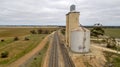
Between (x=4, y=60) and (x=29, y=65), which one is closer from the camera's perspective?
(x=29, y=65)

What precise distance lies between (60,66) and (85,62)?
237 inches

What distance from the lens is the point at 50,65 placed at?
30547 mm

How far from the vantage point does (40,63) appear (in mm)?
32125

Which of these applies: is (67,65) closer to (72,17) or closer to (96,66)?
(96,66)

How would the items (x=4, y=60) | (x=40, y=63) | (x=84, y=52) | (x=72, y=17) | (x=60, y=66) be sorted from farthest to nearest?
(x=72, y=17) < (x=84, y=52) < (x=4, y=60) < (x=40, y=63) < (x=60, y=66)

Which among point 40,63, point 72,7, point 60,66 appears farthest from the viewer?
point 72,7

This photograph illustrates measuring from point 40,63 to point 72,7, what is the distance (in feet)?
86.4

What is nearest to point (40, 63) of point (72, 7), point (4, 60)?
point (4, 60)

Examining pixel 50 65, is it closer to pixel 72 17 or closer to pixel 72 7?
pixel 72 17

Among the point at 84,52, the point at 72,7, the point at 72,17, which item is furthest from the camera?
the point at 72,7

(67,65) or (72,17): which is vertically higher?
(72,17)

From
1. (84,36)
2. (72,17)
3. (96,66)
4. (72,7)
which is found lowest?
(96,66)

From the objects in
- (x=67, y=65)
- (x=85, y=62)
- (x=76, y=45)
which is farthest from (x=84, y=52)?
(x=67, y=65)

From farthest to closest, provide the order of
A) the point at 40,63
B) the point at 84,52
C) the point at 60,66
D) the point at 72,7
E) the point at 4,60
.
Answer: the point at 72,7 < the point at 84,52 < the point at 4,60 < the point at 40,63 < the point at 60,66
